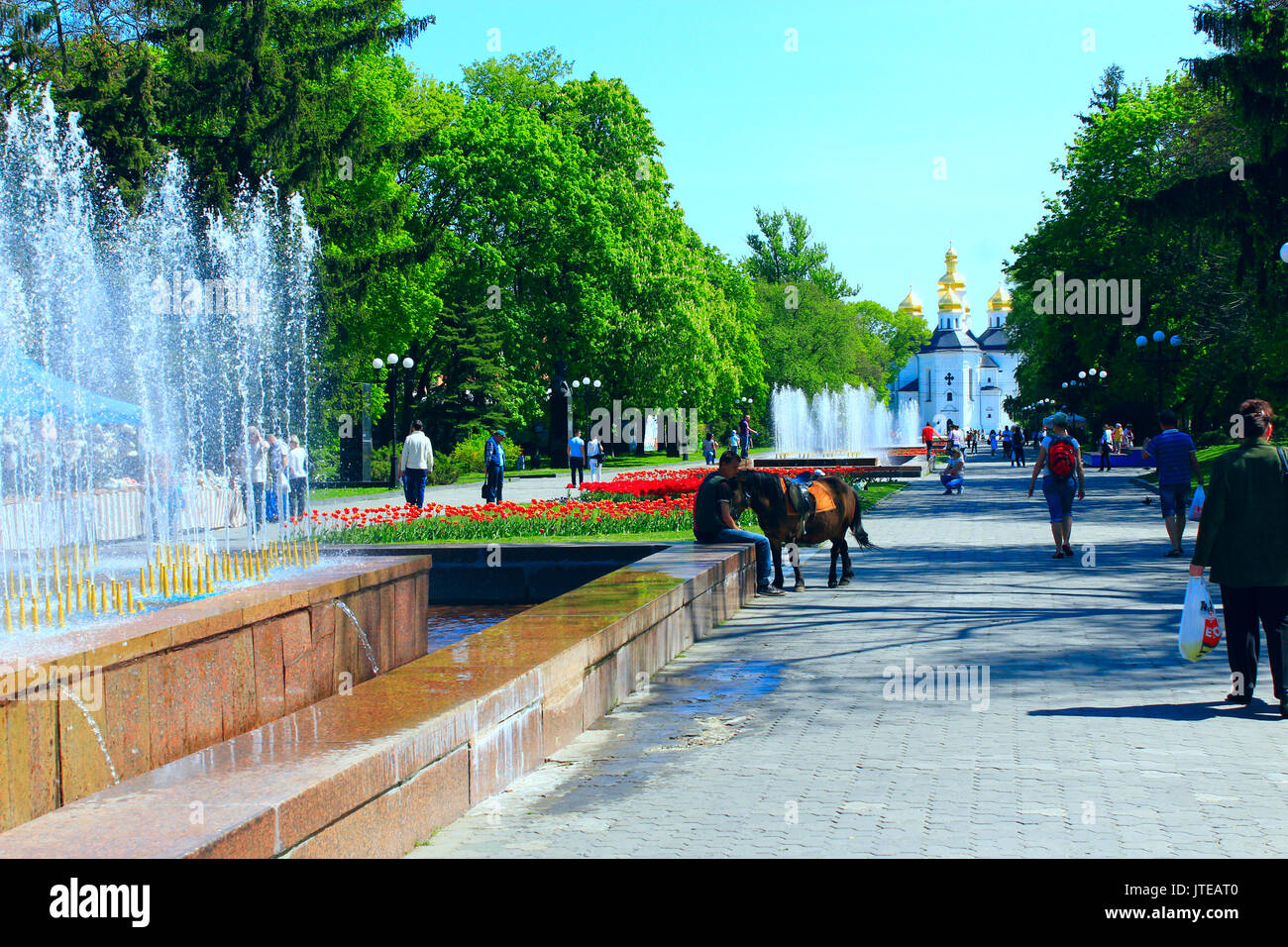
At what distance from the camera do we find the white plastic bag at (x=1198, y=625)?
7324mm

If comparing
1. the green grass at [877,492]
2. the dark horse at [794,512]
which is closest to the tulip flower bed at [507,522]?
the dark horse at [794,512]

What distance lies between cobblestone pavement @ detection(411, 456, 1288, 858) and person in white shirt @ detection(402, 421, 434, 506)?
1208 centimetres

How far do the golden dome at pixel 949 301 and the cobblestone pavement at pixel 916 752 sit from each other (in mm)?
162458

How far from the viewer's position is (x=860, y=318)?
116438 mm

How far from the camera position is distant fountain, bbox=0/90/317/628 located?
21766mm

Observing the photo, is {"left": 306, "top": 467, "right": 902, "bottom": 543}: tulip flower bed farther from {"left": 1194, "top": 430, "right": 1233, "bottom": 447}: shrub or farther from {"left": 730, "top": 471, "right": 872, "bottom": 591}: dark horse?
{"left": 1194, "top": 430, "right": 1233, "bottom": 447}: shrub

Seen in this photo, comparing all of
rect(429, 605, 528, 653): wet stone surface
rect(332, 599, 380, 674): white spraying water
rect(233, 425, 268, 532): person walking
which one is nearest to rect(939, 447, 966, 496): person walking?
rect(233, 425, 268, 532): person walking

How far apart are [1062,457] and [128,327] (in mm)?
23727

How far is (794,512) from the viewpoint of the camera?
12.7 m
